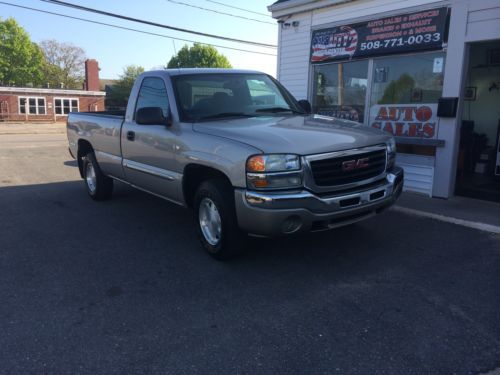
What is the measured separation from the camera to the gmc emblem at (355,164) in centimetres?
393

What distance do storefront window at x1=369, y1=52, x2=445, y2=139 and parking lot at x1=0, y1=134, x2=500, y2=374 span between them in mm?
2315

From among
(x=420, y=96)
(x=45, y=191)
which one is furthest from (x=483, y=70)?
(x=45, y=191)

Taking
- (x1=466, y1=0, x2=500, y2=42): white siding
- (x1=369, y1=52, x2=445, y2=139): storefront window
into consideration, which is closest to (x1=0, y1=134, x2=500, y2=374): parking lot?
(x1=369, y1=52, x2=445, y2=139): storefront window

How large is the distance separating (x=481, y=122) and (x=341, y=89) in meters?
3.28

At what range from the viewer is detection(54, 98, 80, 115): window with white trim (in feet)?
138

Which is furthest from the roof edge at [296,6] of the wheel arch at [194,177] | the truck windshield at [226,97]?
the wheel arch at [194,177]

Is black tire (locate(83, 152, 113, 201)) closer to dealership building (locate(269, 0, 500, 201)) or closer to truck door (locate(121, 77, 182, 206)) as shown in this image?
truck door (locate(121, 77, 182, 206))

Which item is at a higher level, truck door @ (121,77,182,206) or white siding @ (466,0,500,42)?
white siding @ (466,0,500,42)

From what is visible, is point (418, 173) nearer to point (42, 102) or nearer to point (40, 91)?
point (40, 91)

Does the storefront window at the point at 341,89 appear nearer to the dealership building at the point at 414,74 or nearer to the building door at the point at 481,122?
the dealership building at the point at 414,74

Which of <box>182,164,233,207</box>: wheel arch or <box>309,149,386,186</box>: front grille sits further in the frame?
<box>182,164,233,207</box>: wheel arch

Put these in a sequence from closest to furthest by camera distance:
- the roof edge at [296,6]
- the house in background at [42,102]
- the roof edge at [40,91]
Answer: the roof edge at [296,6], the roof edge at [40,91], the house in background at [42,102]

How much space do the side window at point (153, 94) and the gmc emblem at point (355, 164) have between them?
2.12 m

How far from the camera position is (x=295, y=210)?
3627 mm
